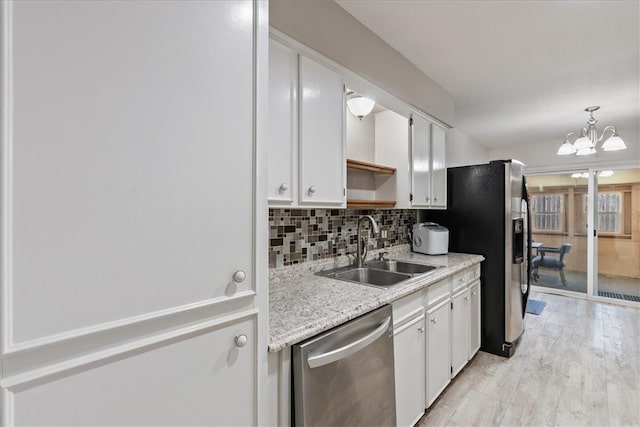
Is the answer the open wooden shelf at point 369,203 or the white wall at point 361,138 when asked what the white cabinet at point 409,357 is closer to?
the open wooden shelf at point 369,203

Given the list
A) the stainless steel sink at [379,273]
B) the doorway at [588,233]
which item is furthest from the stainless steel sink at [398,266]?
the doorway at [588,233]

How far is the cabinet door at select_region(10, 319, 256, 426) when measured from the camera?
0.57m

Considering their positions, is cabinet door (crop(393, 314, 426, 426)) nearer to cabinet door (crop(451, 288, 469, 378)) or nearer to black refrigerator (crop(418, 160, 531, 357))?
cabinet door (crop(451, 288, 469, 378))

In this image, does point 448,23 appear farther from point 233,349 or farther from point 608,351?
point 608,351

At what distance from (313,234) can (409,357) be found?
918 mm

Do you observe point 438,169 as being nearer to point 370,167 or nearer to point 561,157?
point 370,167

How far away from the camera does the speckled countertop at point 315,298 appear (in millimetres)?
1062

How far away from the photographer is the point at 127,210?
65 cm

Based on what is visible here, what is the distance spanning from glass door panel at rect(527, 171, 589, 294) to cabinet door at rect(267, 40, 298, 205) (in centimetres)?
485

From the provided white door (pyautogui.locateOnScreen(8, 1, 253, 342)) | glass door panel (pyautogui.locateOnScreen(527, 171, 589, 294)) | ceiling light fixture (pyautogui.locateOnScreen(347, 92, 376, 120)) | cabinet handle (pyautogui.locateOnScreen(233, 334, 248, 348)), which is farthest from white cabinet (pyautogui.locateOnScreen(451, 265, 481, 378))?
glass door panel (pyautogui.locateOnScreen(527, 171, 589, 294))

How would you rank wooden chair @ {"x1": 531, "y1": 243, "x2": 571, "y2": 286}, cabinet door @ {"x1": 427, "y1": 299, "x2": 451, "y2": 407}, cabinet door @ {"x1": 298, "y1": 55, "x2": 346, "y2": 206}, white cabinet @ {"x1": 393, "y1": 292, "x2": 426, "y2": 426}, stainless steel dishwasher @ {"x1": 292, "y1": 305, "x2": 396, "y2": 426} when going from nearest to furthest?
1. stainless steel dishwasher @ {"x1": 292, "y1": 305, "x2": 396, "y2": 426}
2. cabinet door @ {"x1": 298, "y1": 55, "x2": 346, "y2": 206}
3. white cabinet @ {"x1": 393, "y1": 292, "x2": 426, "y2": 426}
4. cabinet door @ {"x1": 427, "y1": 299, "x2": 451, "y2": 407}
5. wooden chair @ {"x1": 531, "y1": 243, "x2": 571, "y2": 286}

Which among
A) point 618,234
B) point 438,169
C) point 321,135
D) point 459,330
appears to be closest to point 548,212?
point 618,234

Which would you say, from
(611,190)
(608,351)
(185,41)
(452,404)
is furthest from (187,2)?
(611,190)

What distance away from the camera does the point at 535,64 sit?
2361mm
